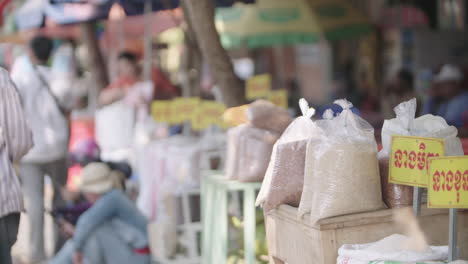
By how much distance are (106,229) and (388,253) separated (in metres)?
2.67

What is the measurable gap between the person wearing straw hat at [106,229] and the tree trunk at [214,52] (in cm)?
94

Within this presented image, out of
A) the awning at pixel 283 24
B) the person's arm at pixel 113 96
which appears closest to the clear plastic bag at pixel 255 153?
the person's arm at pixel 113 96

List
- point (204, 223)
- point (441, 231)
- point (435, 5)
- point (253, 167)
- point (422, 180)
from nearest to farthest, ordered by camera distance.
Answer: point (422, 180) < point (441, 231) < point (253, 167) < point (204, 223) < point (435, 5)

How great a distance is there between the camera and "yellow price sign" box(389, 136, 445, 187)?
10.3 ft

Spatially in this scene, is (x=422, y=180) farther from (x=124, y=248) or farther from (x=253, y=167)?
(x=124, y=248)

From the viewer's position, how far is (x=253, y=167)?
459 cm

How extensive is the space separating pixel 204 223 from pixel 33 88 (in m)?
2.23

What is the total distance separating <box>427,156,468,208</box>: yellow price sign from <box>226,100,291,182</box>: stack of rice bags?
180 cm

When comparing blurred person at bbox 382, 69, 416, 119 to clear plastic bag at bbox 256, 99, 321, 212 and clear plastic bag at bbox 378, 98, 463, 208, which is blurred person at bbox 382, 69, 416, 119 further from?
clear plastic bag at bbox 378, 98, 463, 208

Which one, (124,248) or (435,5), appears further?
(435,5)

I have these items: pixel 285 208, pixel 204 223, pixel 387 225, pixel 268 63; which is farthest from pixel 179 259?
pixel 268 63

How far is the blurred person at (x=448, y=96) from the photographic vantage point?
7.77 m

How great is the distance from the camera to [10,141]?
4.18 m

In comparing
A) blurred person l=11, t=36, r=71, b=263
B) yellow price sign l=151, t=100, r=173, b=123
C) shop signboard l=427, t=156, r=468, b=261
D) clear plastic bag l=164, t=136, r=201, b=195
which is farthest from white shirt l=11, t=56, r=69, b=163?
shop signboard l=427, t=156, r=468, b=261
